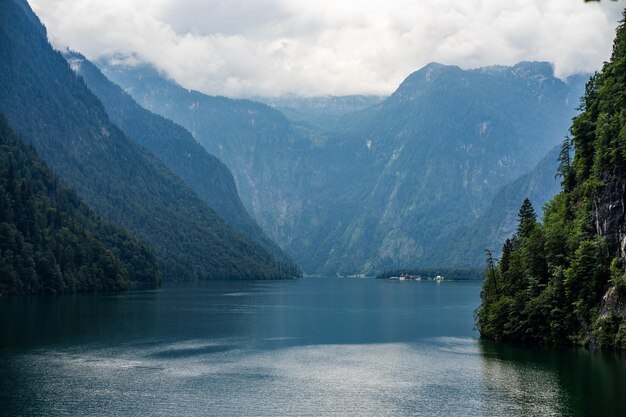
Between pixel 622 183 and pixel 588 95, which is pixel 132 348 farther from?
pixel 588 95

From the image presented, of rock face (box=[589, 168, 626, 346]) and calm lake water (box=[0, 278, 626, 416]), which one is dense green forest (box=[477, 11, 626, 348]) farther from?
calm lake water (box=[0, 278, 626, 416])

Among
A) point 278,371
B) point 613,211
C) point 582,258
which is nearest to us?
point 278,371

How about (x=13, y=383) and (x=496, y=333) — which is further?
(x=496, y=333)

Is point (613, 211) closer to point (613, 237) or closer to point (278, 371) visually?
point (613, 237)

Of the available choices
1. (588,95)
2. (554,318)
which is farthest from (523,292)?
(588,95)

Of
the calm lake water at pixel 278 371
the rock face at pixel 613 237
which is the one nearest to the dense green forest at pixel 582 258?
the rock face at pixel 613 237

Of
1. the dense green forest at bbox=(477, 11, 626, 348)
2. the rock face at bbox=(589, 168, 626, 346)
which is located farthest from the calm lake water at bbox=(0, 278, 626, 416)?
the dense green forest at bbox=(477, 11, 626, 348)

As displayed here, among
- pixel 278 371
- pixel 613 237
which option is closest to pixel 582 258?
pixel 613 237
